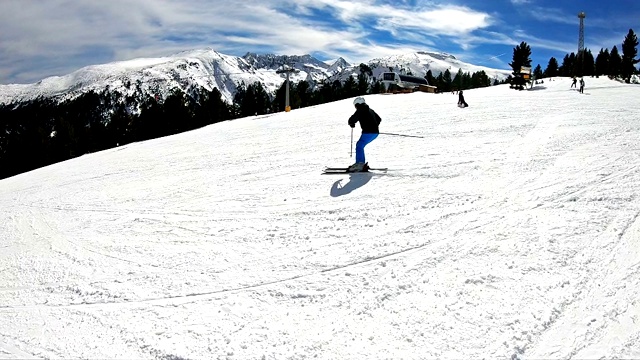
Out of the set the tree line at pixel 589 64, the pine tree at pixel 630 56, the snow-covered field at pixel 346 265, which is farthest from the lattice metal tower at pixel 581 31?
the snow-covered field at pixel 346 265

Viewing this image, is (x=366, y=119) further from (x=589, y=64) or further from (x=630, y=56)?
(x=589, y=64)

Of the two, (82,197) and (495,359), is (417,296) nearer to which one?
(495,359)


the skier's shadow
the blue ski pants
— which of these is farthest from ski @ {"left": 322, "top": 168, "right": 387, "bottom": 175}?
the blue ski pants

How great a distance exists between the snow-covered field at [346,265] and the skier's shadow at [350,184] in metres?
0.07

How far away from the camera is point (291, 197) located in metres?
8.16

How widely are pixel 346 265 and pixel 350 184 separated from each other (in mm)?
3980

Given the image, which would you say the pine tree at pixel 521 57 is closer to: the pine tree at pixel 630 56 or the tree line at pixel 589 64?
the tree line at pixel 589 64

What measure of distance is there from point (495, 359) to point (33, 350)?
4177 mm

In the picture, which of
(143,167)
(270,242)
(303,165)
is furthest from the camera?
(143,167)

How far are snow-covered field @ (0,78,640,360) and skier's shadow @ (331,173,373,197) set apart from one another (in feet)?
0.24

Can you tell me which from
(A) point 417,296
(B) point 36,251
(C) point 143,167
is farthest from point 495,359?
(C) point 143,167

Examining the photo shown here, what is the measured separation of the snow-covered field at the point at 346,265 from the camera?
354 centimetres

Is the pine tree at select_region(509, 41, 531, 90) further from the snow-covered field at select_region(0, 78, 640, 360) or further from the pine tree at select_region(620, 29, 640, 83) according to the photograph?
the snow-covered field at select_region(0, 78, 640, 360)

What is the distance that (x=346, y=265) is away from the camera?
4.87 metres
